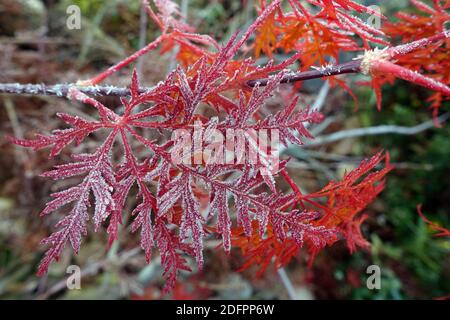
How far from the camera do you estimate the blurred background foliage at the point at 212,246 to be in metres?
1.70

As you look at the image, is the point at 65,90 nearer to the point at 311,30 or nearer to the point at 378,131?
the point at 311,30

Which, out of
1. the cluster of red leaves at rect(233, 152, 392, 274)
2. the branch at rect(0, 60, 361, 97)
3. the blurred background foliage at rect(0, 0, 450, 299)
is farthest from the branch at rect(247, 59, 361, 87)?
the blurred background foliage at rect(0, 0, 450, 299)

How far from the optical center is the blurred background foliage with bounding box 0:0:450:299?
170 cm

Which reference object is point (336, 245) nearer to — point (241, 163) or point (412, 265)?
point (412, 265)

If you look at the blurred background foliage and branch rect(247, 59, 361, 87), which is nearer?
branch rect(247, 59, 361, 87)

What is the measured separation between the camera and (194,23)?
208 cm

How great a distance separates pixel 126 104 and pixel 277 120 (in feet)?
0.67

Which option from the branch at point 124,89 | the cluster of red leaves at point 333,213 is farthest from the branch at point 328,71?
the cluster of red leaves at point 333,213

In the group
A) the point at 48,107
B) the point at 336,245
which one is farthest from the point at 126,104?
the point at 336,245

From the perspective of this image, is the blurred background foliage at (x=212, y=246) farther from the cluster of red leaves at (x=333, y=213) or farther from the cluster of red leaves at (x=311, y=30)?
the cluster of red leaves at (x=311, y=30)

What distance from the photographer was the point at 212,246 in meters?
1.62

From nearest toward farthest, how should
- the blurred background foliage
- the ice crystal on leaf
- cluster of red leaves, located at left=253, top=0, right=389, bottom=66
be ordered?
the ice crystal on leaf, cluster of red leaves, located at left=253, top=0, right=389, bottom=66, the blurred background foliage

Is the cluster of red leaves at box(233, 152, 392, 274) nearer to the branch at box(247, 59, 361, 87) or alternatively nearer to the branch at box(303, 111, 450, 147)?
the branch at box(247, 59, 361, 87)
